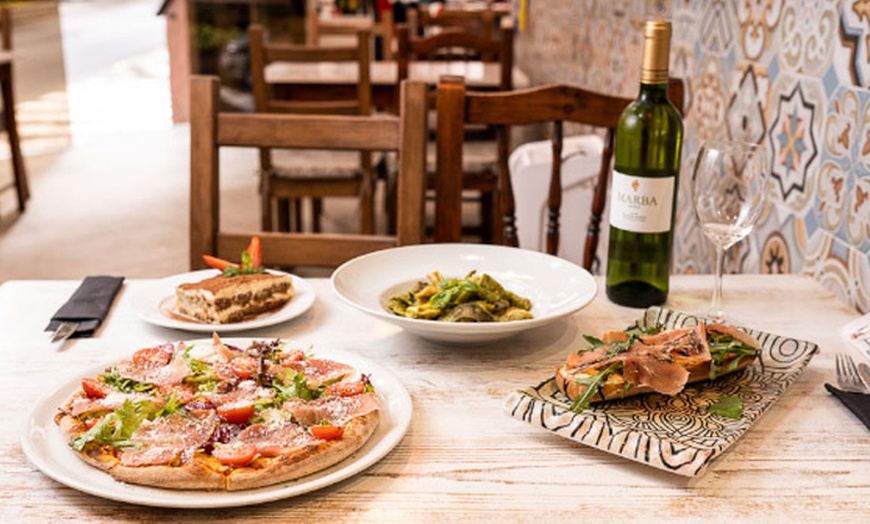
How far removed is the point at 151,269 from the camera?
394 cm

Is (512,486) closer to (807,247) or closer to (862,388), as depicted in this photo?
(862,388)

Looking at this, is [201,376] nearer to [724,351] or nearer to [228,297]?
[228,297]

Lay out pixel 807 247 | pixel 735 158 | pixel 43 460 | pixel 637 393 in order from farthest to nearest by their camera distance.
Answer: pixel 807 247 < pixel 735 158 < pixel 637 393 < pixel 43 460

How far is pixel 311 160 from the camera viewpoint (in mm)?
3531

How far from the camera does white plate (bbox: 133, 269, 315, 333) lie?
1143mm

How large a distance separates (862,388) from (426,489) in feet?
1.67

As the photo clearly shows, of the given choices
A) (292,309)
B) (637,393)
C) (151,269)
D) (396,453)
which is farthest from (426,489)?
(151,269)

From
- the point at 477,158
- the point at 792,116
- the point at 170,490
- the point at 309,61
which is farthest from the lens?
the point at 477,158

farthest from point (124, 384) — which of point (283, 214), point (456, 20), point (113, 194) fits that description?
point (113, 194)

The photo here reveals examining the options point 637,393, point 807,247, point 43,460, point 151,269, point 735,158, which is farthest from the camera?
point 151,269

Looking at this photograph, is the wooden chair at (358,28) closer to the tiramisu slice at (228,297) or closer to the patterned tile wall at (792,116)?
the patterned tile wall at (792,116)

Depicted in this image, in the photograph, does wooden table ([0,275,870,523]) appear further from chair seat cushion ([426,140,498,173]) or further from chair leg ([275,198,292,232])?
chair leg ([275,198,292,232])

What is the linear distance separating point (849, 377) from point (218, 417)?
675 millimetres

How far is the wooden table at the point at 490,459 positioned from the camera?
764mm
